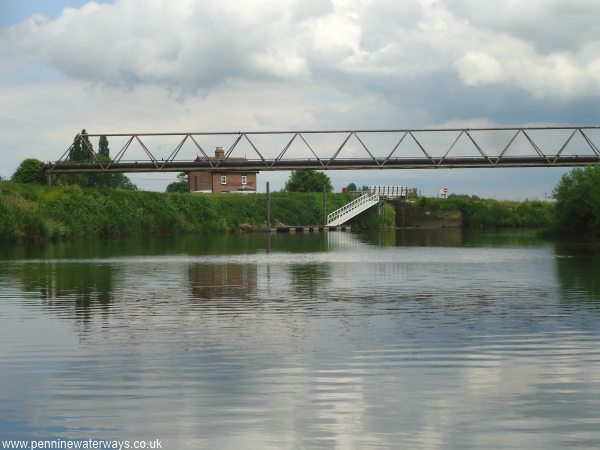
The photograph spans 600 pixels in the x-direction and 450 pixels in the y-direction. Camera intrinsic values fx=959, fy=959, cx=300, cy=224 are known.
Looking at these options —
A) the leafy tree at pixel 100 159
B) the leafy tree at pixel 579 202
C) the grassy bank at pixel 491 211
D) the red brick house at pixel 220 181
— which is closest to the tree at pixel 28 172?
the leafy tree at pixel 100 159

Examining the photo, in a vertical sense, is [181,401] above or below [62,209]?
below

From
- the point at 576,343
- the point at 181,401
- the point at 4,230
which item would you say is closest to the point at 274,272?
the point at 576,343

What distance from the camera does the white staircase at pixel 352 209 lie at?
117m

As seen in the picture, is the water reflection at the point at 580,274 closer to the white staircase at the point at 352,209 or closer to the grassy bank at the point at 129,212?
the grassy bank at the point at 129,212

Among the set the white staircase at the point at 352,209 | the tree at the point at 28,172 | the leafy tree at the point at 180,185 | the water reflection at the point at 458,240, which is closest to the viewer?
the water reflection at the point at 458,240

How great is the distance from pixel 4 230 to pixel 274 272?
34320mm

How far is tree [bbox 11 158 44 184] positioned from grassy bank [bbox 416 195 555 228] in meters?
61.5

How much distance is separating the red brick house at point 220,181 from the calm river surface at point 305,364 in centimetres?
9708

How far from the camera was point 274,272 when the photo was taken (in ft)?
125

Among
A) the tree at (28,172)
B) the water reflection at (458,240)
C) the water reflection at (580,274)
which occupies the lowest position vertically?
the water reflection at (580,274)

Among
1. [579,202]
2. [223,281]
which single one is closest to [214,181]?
[579,202]

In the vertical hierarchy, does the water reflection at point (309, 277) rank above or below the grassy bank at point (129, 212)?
below

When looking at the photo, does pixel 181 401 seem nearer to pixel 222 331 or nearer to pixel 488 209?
pixel 222 331

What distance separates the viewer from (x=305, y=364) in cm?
1502
